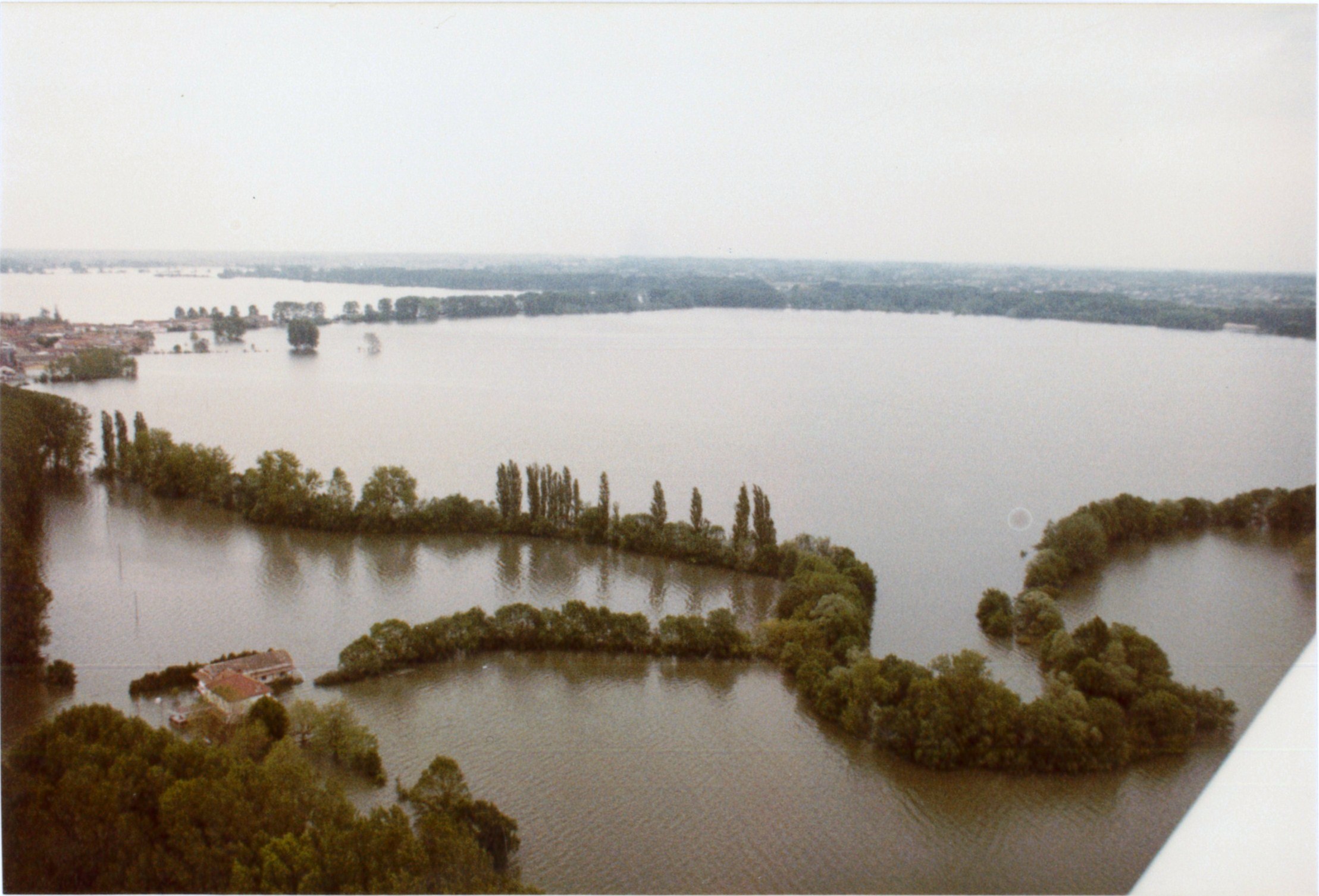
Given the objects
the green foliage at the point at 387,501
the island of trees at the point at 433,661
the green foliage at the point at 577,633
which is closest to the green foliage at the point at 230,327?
the island of trees at the point at 433,661

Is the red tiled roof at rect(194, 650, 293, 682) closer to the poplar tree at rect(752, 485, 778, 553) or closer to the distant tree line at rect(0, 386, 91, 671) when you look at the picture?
the distant tree line at rect(0, 386, 91, 671)

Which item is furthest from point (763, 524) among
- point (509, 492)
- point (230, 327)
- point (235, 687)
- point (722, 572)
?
point (230, 327)

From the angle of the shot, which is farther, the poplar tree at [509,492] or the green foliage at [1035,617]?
the poplar tree at [509,492]

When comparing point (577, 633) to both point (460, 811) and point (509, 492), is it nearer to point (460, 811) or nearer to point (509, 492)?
point (460, 811)

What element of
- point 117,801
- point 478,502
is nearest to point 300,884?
point 117,801

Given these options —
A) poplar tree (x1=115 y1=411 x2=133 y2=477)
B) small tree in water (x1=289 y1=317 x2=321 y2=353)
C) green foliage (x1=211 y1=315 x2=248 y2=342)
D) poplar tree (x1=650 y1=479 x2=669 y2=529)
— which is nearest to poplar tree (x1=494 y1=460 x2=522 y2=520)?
poplar tree (x1=650 y1=479 x2=669 y2=529)

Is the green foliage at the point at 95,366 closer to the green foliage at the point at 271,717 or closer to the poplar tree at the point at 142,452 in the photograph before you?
the poplar tree at the point at 142,452
